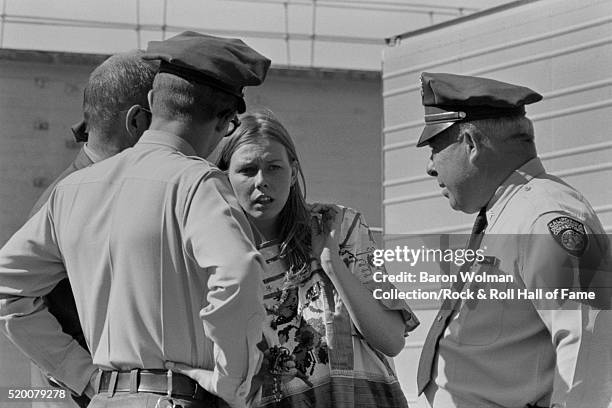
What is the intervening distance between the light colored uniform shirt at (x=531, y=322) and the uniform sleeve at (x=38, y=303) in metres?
0.78

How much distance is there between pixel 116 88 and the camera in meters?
2.88

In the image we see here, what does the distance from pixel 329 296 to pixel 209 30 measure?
584 centimetres

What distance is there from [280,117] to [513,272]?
5.66 metres

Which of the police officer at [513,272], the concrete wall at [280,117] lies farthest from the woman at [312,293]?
the concrete wall at [280,117]

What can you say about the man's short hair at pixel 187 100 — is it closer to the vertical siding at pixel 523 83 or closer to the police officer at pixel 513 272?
the police officer at pixel 513 272

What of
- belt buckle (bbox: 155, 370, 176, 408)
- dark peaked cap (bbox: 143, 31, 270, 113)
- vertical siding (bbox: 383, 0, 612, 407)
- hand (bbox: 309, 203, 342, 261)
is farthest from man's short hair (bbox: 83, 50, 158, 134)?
vertical siding (bbox: 383, 0, 612, 407)

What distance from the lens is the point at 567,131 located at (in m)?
4.57

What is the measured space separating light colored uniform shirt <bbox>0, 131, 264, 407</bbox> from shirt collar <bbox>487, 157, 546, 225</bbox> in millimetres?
609

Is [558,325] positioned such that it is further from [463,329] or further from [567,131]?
[567,131]

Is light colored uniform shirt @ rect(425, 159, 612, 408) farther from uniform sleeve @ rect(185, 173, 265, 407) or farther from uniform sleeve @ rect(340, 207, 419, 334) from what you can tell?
uniform sleeve @ rect(185, 173, 265, 407)

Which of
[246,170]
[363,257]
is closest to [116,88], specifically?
[246,170]

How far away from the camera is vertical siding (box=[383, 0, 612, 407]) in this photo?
4.48 meters

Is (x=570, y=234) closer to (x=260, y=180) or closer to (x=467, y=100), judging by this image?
(x=467, y=100)

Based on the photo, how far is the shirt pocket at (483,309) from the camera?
102 inches
